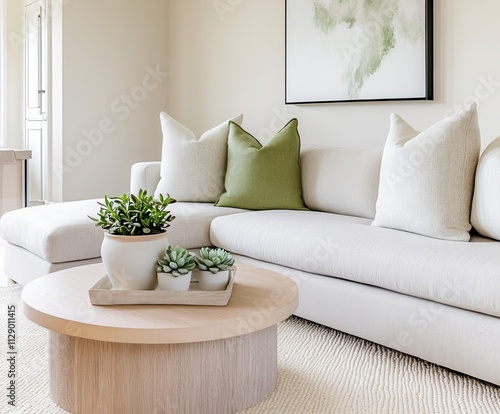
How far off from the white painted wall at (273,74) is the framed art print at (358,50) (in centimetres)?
7

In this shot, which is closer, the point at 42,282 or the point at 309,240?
the point at 42,282

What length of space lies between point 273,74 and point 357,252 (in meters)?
2.36

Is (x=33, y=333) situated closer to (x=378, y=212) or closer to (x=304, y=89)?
(x=378, y=212)

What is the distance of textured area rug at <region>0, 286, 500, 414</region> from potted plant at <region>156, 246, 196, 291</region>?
1.47 ft

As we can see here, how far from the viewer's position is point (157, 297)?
1960 mm

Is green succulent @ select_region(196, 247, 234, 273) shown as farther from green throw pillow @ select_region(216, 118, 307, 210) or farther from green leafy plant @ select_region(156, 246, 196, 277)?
green throw pillow @ select_region(216, 118, 307, 210)

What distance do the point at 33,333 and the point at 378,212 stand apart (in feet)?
5.28

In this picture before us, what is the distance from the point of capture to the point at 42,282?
7.27 feet

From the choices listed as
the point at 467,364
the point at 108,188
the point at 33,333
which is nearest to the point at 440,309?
the point at 467,364

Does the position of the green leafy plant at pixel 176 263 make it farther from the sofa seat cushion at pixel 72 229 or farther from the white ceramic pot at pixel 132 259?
the sofa seat cushion at pixel 72 229

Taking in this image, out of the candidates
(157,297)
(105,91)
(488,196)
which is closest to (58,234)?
(157,297)

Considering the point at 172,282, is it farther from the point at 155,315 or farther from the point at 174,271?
the point at 155,315

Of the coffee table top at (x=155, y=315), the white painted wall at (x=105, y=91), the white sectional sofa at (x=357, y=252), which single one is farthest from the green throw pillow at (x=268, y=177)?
the white painted wall at (x=105, y=91)

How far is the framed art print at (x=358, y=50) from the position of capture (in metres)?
3.52
